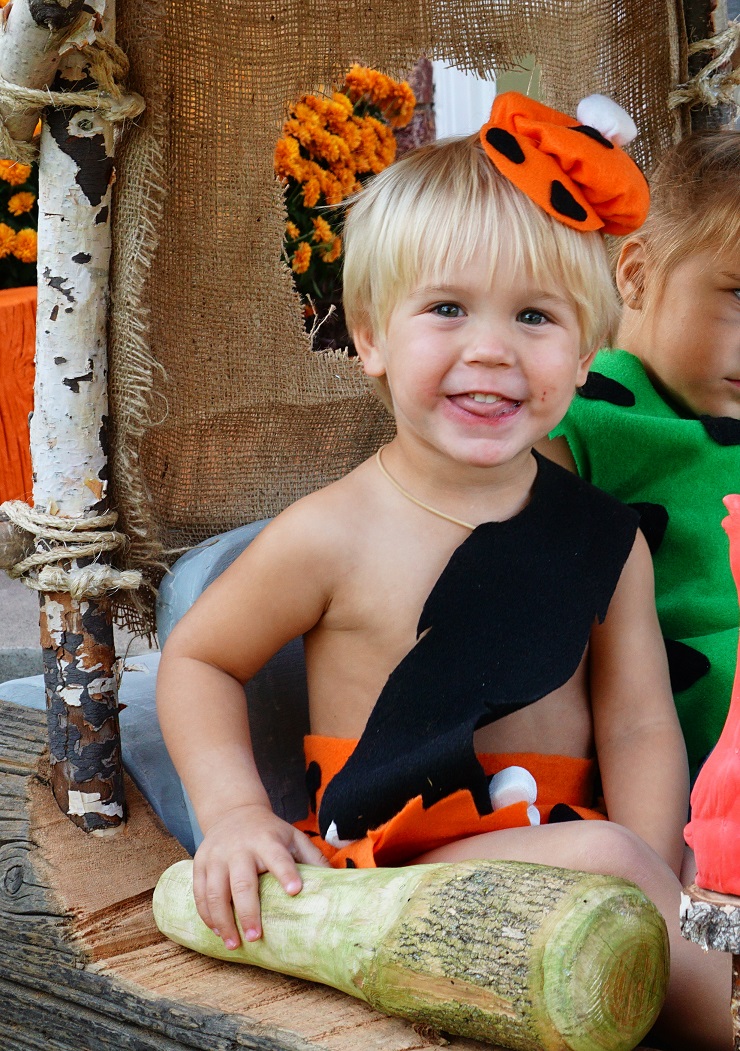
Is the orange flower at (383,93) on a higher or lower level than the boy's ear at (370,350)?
higher

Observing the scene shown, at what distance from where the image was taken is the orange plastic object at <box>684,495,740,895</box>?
2.43ft

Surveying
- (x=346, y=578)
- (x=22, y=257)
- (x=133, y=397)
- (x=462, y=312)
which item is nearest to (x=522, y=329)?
(x=462, y=312)

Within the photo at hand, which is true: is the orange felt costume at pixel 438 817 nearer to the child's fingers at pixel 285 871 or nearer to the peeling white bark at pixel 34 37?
the child's fingers at pixel 285 871

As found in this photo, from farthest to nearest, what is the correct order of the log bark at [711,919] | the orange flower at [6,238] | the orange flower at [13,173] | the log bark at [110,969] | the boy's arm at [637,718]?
the orange flower at [6,238] → the orange flower at [13,173] → the boy's arm at [637,718] → the log bark at [110,969] → the log bark at [711,919]

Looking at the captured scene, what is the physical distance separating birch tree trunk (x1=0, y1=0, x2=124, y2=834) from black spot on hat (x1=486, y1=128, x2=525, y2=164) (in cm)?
42

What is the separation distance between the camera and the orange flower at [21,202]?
378 centimetres

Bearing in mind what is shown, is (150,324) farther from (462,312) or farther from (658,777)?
(658,777)

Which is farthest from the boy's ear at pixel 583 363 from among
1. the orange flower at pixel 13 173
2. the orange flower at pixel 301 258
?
the orange flower at pixel 13 173

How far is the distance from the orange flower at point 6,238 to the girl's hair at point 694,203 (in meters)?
2.67

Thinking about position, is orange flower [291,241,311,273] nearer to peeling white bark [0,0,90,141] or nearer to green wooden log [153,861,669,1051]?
peeling white bark [0,0,90,141]

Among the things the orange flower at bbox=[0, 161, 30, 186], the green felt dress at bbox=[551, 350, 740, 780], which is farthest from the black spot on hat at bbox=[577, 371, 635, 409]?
the orange flower at bbox=[0, 161, 30, 186]

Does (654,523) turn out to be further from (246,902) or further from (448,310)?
(246,902)

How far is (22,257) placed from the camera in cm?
397

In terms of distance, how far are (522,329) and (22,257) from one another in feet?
10.1
